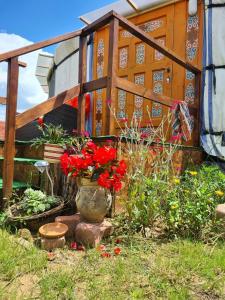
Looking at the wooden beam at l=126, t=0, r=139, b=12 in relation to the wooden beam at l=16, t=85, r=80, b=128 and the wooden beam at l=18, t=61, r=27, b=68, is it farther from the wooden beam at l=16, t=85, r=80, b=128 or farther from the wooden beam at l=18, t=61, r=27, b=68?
the wooden beam at l=18, t=61, r=27, b=68

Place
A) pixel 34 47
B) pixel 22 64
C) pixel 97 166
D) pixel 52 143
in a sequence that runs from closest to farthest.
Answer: pixel 97 166 → pixel 22 64 → pixel 34 47 → pixel 52 143

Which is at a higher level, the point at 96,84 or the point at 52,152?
the point at 96,84

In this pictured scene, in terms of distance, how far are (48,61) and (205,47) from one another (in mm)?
6084

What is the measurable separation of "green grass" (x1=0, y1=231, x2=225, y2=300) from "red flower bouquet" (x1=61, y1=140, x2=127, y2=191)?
58 centimetres

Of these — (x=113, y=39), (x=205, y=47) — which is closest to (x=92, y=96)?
(x=205, y=47)

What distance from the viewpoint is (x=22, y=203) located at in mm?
2879

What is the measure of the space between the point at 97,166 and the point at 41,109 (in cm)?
101

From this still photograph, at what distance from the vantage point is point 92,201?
105 inches

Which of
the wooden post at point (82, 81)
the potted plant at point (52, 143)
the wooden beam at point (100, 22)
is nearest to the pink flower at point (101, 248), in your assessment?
the potted plant at point (52, 143)

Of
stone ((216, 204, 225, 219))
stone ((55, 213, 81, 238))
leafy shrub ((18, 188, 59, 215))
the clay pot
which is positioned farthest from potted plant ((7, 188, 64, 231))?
stone ((216, 204, 225, 219))

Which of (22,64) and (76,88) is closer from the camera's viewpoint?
A: (22,64)

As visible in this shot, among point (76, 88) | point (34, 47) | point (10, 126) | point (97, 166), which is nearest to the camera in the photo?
point (97, 166)

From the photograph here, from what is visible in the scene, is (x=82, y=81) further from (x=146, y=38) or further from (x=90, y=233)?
(x=90, y=233)

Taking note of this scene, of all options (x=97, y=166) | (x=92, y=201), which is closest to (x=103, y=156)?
(x=97, y=166)
